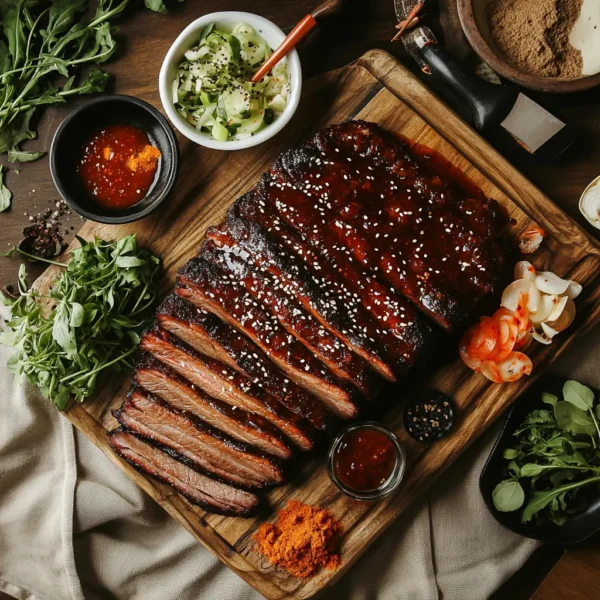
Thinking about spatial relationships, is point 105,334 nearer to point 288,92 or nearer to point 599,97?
point 288,92

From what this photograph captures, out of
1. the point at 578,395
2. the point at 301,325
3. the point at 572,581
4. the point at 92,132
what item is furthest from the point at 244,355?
the point at 572,581

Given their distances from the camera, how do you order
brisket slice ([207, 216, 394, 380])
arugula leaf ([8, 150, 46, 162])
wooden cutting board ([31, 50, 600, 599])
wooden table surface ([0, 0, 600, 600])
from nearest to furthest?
brisket slice ([207, 216, 394, 380]) → wooden cutting board ([31, 50, 600, 599]) → wooden table surface ([0, 0, 600, 600]) → arugula leaf ([8, 150, 46, 162])

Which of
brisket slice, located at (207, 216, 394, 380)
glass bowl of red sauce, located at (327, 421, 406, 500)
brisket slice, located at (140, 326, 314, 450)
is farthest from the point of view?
glass bowl of red sauce, located at (327, 421, 406, 500)

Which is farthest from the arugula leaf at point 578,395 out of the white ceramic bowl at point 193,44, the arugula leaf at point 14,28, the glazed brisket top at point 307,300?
the arugula leaf at point 14,28

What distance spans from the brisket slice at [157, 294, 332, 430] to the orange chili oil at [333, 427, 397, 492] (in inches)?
9.7

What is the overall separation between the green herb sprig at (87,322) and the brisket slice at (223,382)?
25cm

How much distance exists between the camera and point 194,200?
4.58 m

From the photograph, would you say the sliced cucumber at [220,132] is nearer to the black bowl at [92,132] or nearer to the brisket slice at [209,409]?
the black bowl at [92,132]

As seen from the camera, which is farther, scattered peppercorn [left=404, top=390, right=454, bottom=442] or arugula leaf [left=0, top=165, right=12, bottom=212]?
arugula leaf [left=0, top=165, right=12, bottom=212]

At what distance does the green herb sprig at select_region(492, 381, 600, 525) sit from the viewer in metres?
4.26

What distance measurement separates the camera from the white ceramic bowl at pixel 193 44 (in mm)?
4191

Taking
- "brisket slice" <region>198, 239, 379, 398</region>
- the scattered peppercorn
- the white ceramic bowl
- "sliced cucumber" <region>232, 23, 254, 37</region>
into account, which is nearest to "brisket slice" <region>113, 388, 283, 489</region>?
"brisket slice" <region>198, 239, 379, 398</region>

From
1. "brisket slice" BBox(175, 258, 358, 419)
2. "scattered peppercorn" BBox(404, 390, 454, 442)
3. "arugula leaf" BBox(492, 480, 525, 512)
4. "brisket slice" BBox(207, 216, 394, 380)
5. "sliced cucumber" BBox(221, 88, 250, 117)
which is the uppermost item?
"sliced cucumber" BBox(221, 88, 250, 117)

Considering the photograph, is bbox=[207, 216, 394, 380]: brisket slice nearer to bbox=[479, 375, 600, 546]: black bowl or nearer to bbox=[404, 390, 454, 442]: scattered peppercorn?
bbox=[404, 390, 454, 442]: scattered peppercorn
